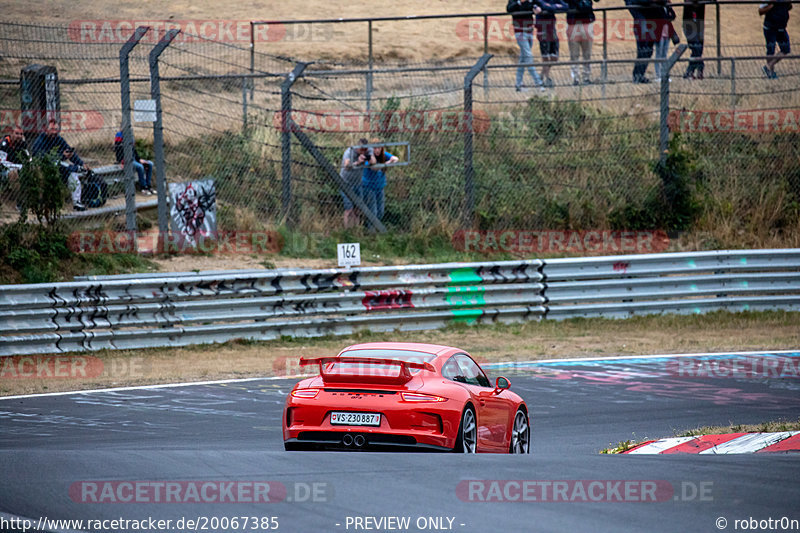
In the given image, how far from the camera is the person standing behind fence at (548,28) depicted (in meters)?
23.6

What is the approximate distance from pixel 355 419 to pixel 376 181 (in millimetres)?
12427

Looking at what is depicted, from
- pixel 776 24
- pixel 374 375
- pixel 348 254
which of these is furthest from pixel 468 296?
pixel 776 24

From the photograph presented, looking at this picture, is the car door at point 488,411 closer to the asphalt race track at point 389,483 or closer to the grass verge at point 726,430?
the asphalt race track at point 389,483

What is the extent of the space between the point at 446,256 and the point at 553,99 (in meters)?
6.70

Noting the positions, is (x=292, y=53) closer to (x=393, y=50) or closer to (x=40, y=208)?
(x=393, y=50)

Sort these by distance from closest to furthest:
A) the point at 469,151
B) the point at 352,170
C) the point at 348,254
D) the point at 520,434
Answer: the point at 520,434 < the point at 348,254 < the point at 469,151 < the point at 352,170

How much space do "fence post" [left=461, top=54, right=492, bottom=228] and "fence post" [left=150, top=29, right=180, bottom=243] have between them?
5626 mm

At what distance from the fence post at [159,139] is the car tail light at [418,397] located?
10206 millimetres

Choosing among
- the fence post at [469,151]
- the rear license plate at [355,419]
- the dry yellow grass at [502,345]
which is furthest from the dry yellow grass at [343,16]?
the rear license plate at [355,419]

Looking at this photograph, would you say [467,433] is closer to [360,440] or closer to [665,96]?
[360,440]

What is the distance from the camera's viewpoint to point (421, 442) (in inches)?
326

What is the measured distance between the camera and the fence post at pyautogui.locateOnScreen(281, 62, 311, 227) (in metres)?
18.4

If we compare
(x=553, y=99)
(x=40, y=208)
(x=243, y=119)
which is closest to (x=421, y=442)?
(x=40, y=208)

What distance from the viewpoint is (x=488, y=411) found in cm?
903
